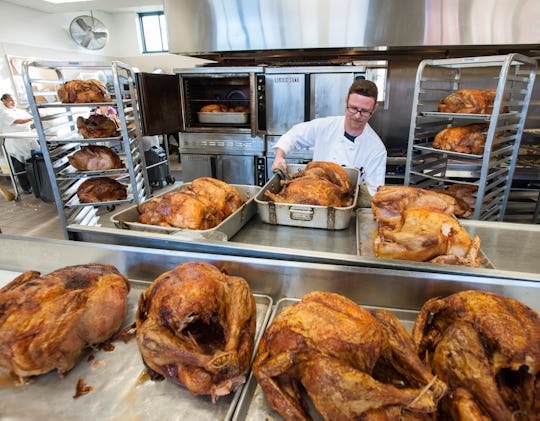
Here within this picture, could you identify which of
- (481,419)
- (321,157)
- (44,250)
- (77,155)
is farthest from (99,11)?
(481,419)

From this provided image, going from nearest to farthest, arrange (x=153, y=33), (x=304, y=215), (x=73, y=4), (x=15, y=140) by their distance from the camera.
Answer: (x=304, y=215)
(x=15, y=140)
(x=73, y=4)
(x=153, y=33)

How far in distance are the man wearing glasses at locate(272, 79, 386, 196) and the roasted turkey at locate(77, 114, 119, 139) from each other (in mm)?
1977

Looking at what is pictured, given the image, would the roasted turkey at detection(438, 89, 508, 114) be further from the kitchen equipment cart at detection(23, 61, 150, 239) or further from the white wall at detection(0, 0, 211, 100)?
the white wall at detection(0, 0, 211, 100)

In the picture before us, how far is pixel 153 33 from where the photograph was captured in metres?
10.9

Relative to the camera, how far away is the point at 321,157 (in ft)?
11.7

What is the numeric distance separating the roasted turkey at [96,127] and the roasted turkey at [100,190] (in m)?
0.57

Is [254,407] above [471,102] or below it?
below

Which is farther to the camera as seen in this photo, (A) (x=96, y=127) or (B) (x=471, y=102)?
(A) (x=96, y=127)

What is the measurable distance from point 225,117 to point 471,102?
315 cm

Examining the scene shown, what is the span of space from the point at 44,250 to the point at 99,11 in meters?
11.7

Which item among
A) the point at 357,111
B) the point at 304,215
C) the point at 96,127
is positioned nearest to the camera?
the point at 304,215

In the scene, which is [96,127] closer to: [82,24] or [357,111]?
[357,111]

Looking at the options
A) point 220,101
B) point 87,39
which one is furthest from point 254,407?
point 87,39

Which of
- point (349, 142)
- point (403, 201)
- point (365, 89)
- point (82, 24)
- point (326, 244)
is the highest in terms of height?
point (82, 24)
